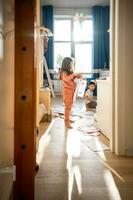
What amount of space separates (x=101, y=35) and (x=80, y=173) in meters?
7.55

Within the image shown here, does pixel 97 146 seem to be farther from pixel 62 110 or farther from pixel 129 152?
pixel 62 110

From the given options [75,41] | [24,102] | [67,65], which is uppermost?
[75,41]

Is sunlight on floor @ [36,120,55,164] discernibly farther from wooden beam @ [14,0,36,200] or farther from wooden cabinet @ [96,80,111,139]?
wooden beam @ [14,0,36,200]

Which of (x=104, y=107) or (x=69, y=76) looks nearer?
(x=104, y=107)

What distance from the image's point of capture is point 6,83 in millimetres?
1346

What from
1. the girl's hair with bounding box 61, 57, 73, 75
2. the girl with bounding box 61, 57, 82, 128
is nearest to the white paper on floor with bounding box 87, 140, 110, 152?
the girl with bounding box 61, 57, 82, 128

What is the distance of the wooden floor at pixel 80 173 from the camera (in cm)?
187

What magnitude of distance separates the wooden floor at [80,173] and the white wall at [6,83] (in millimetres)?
567

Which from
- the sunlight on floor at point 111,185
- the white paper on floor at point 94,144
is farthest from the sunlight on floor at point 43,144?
the sunlight on floor at point 111,185

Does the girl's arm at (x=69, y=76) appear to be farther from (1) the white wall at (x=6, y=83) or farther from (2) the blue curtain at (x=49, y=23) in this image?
(2) the blue curtain at (x=49, y=23)

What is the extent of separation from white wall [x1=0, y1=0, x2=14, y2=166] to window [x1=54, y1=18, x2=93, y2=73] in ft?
26.5

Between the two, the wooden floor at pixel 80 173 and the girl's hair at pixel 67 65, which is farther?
the girl's hair at pixel 67 65

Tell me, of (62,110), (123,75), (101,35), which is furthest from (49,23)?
(123,75)

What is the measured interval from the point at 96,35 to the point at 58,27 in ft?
4.19
